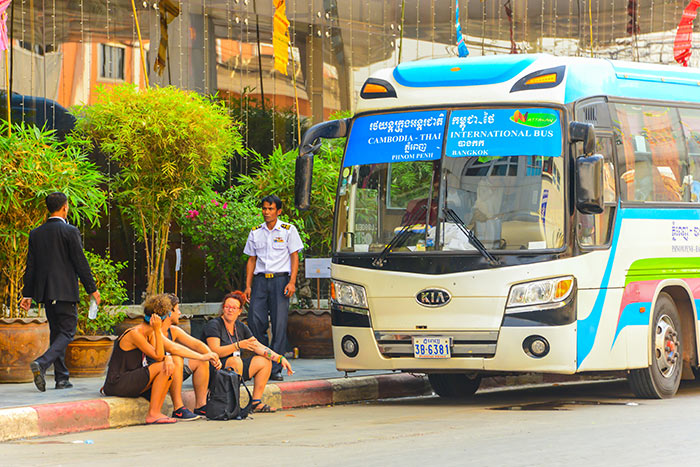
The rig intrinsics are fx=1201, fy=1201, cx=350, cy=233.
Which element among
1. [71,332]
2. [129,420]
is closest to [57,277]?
[71,332]

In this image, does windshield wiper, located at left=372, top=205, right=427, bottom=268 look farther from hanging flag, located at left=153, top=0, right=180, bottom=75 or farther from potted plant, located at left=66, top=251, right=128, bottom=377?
hanging flag, located at left=153, top=0, right=180, bottom=75

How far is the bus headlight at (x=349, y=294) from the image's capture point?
11.1m

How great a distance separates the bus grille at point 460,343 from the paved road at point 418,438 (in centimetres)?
51

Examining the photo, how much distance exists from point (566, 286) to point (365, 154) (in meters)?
2.34

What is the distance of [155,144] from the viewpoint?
45.0ft

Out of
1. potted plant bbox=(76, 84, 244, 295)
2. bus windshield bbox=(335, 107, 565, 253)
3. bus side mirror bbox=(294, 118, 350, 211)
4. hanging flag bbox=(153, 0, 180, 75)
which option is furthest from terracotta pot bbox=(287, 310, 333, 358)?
hanging flag bbox=(153, 0, 180, 75)

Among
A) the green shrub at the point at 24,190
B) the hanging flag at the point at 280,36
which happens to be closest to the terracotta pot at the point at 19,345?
the green shrub at the point at 24,190

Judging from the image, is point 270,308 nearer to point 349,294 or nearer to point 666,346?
point 349,294

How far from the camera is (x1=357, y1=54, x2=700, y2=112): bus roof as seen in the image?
1086 cm

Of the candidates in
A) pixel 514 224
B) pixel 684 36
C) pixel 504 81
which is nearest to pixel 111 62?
pixel 504 81

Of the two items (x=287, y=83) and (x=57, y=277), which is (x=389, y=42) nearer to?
(x=287, y=83)

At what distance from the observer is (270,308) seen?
12789 millimetres

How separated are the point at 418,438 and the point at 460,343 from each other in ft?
7.11

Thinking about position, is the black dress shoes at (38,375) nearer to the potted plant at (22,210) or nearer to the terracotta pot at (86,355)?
the potted plant at (22,210)
